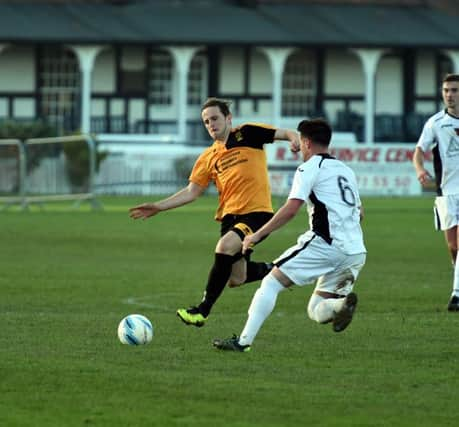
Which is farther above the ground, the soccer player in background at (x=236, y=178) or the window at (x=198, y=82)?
the window at (x=198, y=82)

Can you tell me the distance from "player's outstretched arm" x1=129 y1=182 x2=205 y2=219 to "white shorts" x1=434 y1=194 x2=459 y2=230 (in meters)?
2.78

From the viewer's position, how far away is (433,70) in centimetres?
5812

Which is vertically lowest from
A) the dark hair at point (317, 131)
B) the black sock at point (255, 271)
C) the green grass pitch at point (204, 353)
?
the green grass pitch at point (204, 353)

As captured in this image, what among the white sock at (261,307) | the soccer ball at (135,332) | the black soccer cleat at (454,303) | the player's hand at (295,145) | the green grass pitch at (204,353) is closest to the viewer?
the green grass pitch at (204,353)

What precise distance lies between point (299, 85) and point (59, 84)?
8.77m

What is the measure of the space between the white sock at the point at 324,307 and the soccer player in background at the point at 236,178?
1380mm

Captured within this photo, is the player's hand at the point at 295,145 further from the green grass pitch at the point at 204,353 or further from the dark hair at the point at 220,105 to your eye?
the green grass pitch at the point at 204,353

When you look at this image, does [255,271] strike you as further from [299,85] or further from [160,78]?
[299,85]

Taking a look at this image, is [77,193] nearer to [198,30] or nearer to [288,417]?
[198,30]

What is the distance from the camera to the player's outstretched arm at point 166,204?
A: 12.5 meters

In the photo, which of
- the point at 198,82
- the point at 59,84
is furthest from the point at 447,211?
the point at 198,82

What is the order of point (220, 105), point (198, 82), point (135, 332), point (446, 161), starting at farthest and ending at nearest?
1. point (198, 82)
2. point (446, 161)
3. point (220, 105)
4. point (135, 332)

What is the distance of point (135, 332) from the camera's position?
1148 centimetres

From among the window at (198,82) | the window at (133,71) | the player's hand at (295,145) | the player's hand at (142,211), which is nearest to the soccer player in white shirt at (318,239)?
the player's hand at (295,145)
